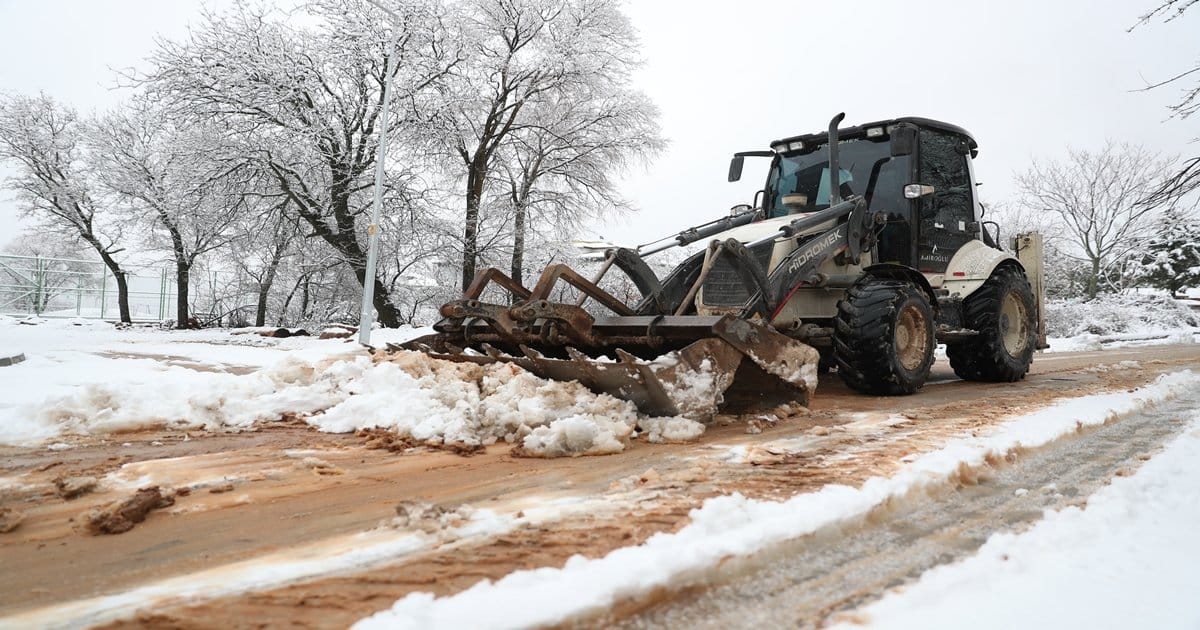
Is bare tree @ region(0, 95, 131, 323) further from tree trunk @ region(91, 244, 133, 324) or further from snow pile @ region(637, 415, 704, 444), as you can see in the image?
snow pile @ region(637, 415, 704, 444)

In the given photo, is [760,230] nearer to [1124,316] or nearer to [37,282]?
[1124,316]

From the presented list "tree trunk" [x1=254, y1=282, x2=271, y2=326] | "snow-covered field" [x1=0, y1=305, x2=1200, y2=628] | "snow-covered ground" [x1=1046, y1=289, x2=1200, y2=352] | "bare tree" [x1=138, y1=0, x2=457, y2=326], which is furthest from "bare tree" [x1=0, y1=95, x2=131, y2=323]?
"snow-covered ground" [x1=1046, y1=289, x2=1200, y2=352]

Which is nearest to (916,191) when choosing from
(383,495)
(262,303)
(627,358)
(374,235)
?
(627,358)

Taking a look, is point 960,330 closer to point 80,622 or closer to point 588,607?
point 588,607

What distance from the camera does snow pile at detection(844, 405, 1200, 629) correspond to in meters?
1.62

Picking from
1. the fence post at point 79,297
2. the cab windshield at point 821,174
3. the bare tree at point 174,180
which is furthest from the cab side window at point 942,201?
the fence post at point 79,297

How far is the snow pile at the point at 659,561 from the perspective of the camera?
154 centimetres

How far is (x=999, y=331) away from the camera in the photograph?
22.2ft

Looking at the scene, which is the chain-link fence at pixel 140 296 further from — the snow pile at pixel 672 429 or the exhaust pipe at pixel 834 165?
the snow pile at pixel 672 429

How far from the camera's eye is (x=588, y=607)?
1.59m

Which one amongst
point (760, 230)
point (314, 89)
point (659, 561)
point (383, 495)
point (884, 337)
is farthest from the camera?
point (314, 89)

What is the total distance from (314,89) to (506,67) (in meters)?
4.96

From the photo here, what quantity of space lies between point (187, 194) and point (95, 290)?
44.0ft

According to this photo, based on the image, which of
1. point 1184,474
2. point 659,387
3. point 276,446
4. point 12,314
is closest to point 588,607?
point 659,387
